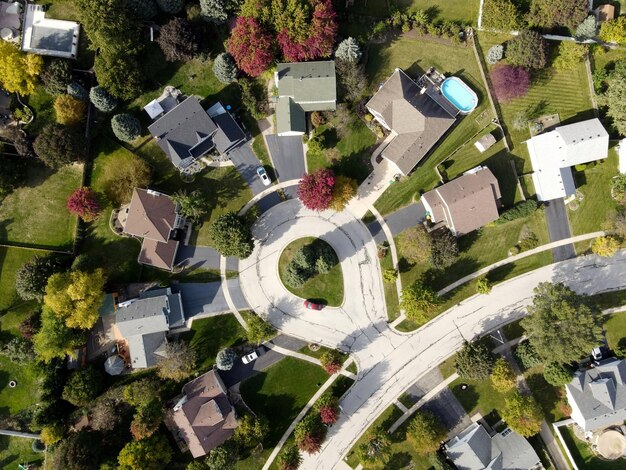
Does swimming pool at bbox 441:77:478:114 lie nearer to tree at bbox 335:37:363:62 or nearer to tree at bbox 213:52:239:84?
tree at bbox 335:37:363:62

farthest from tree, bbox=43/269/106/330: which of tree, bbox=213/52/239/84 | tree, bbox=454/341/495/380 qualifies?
tree, bbox=454/341/495/380

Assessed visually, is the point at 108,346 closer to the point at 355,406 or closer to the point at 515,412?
the point at 355,406

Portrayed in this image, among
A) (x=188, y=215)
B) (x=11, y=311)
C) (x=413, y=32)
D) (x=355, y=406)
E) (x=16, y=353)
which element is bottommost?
(x=355, y=406)

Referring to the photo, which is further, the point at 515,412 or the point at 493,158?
the point at 493,158

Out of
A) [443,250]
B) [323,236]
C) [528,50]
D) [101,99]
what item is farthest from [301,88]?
[528,50]

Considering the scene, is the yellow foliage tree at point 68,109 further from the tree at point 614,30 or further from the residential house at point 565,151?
the tree at point 614,30

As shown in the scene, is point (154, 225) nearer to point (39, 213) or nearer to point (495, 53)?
point (39, 213)

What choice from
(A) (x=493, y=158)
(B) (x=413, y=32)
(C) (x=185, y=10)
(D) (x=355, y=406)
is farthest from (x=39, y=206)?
(A) (x=493, y=158)
